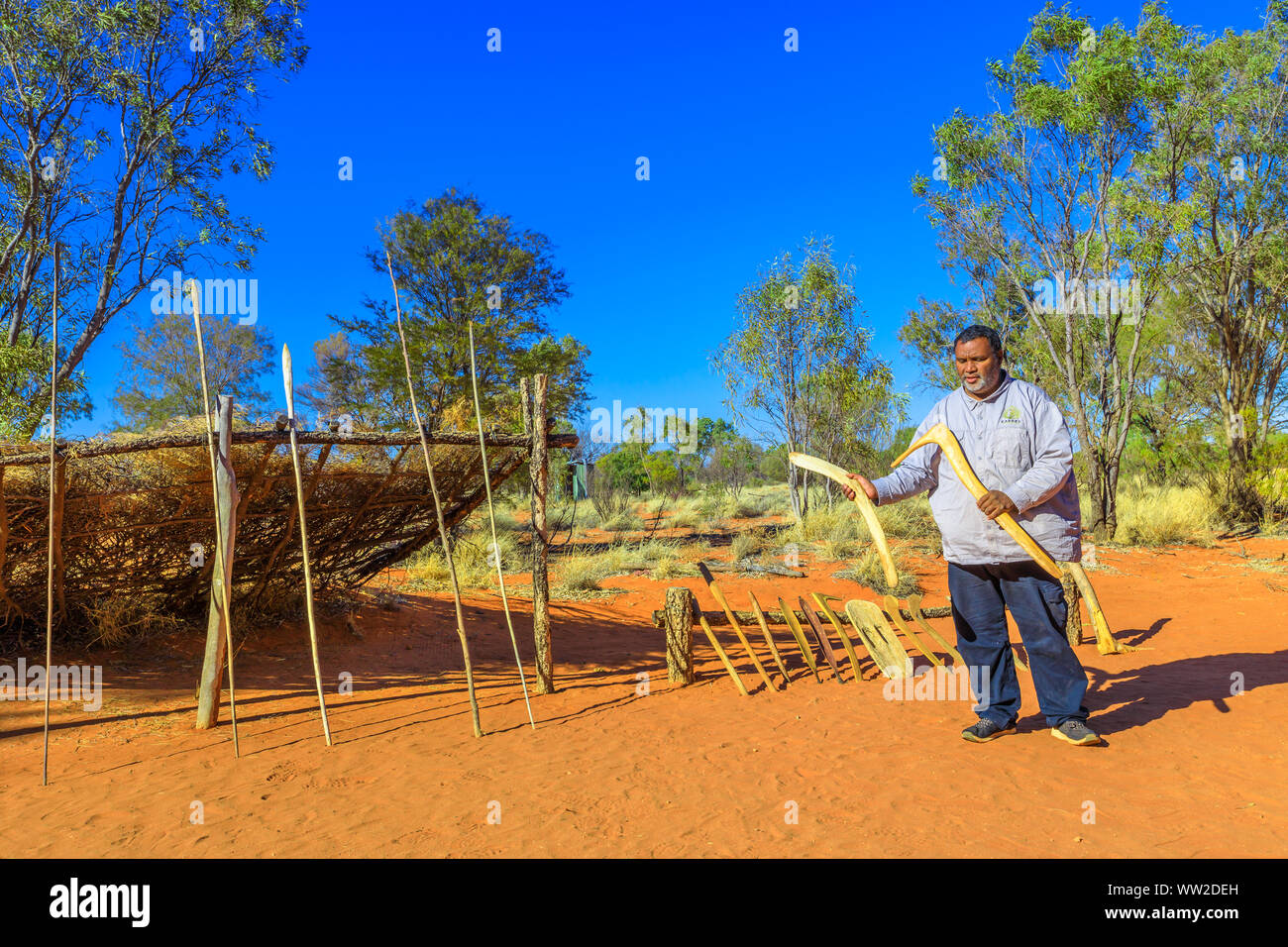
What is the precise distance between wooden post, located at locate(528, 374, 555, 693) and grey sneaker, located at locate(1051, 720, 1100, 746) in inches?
137

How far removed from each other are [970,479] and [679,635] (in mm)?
2997

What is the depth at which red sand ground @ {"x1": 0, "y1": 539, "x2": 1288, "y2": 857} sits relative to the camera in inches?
122

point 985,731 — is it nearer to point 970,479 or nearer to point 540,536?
point 970,479

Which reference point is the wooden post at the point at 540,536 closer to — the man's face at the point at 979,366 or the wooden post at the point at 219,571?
the wooden post at the point at 219,571

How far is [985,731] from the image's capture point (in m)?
4.06

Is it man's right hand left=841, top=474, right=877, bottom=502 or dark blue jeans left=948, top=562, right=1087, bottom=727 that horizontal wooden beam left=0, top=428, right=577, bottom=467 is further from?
dark blue jeans left=948, top=562, right=1087, bottom=727

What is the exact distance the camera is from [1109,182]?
42.7 feet

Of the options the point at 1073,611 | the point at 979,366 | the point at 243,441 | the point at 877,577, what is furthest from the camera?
the point at 877,577

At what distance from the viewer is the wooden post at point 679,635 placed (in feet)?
19.7

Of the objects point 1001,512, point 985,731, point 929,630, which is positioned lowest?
point 985,731

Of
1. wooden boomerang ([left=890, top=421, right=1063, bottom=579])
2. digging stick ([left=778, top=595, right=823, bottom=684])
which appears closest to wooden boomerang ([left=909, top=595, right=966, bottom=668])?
digging stick ([left=778, top=595, right=823, bottom=684])

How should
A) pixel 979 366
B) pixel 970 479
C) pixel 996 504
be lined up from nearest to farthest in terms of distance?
1. pixel 996 504
2. pixel 970 479
3. pixel 979 366

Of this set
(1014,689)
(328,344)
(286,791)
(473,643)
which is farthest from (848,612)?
(328,344)

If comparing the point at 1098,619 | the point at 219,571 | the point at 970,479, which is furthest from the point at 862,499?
the point at 219,571
